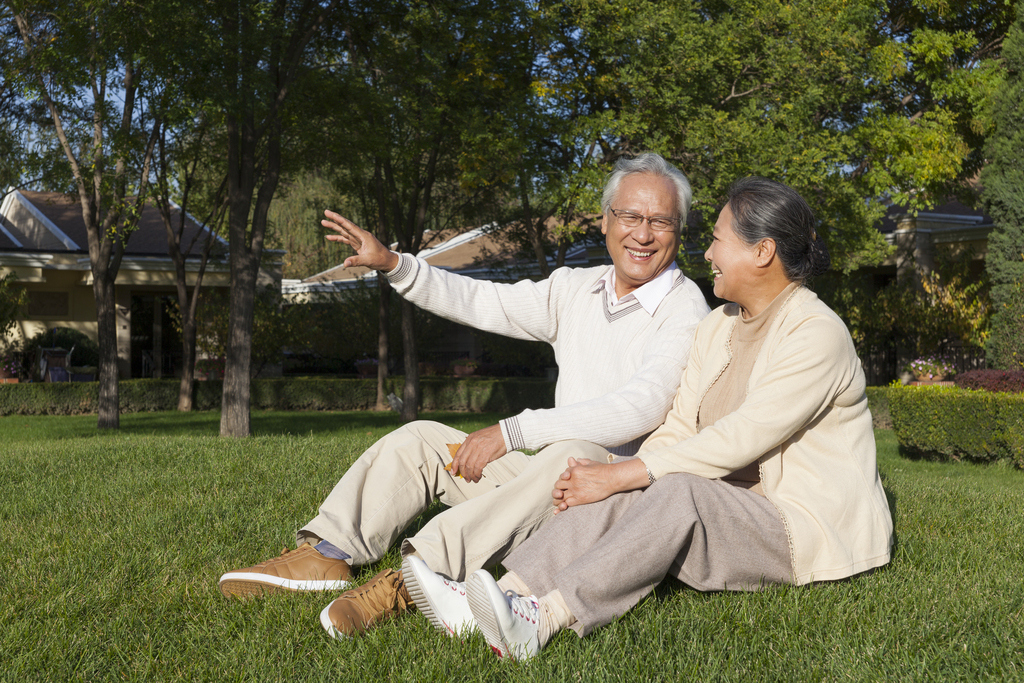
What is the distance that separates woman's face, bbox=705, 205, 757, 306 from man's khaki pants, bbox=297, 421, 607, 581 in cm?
82

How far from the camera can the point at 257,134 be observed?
35.9 ft

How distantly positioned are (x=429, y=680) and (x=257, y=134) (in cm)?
982

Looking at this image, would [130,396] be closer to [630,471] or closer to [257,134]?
[257,134]

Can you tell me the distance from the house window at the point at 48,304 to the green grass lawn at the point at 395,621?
61.0ft

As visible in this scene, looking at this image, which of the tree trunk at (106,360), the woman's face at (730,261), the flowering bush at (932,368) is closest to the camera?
the woman's face at (730,261)

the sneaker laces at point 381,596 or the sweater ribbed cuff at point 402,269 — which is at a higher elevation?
the sweater ribbed cuff at point 402,269

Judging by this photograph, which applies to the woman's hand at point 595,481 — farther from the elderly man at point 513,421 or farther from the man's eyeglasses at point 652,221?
the man's eyeglasses at point 652,221

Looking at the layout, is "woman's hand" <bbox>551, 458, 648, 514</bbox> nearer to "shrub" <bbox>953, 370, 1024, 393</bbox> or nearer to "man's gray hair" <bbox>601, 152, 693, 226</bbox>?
"man's gray hair" <bbox>601, 152, 693, 226</bbox>

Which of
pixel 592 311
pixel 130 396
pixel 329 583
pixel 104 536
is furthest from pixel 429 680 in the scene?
pixel 130 396

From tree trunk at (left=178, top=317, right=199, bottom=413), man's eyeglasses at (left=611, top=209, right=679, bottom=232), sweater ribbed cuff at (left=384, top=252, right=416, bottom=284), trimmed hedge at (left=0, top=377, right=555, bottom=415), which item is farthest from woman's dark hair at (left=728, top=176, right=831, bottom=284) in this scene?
tree trunk at (left=178, top=317, right=199, bottom=413)

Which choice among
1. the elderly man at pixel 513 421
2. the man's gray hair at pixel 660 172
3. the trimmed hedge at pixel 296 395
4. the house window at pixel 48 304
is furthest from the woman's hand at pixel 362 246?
the house window at pixel 48 304

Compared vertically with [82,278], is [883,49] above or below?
above

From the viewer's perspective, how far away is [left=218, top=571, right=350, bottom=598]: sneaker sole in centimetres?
312

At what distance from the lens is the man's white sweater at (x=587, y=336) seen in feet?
10.3
